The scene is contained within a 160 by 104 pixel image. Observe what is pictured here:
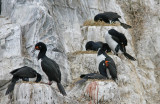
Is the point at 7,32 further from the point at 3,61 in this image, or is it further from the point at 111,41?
the point at 111,41

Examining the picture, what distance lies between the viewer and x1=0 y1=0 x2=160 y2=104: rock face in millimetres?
11883

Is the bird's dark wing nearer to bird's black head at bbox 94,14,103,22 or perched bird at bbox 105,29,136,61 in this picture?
perched bird at bbox 105,29,136,61

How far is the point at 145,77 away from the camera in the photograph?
53.8ft

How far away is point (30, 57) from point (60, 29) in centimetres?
258

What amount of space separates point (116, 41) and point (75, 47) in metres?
2.00

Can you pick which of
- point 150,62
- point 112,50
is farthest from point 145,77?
point 112,50

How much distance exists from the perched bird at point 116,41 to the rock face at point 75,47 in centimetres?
36

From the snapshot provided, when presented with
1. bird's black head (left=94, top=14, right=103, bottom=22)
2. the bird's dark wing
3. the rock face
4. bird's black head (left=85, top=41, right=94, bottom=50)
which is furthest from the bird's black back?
bird's black head (left=94, top=14, right=103, bottom=22)

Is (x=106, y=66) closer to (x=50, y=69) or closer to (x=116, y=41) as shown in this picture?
(x=116, y=41)

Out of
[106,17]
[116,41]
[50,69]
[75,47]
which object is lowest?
[50,69]

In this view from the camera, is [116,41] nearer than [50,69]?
No

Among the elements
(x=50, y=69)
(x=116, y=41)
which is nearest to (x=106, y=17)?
(x=116, y=41)

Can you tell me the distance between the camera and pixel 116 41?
14.4 meters

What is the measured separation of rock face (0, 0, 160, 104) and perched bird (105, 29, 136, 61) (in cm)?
36
